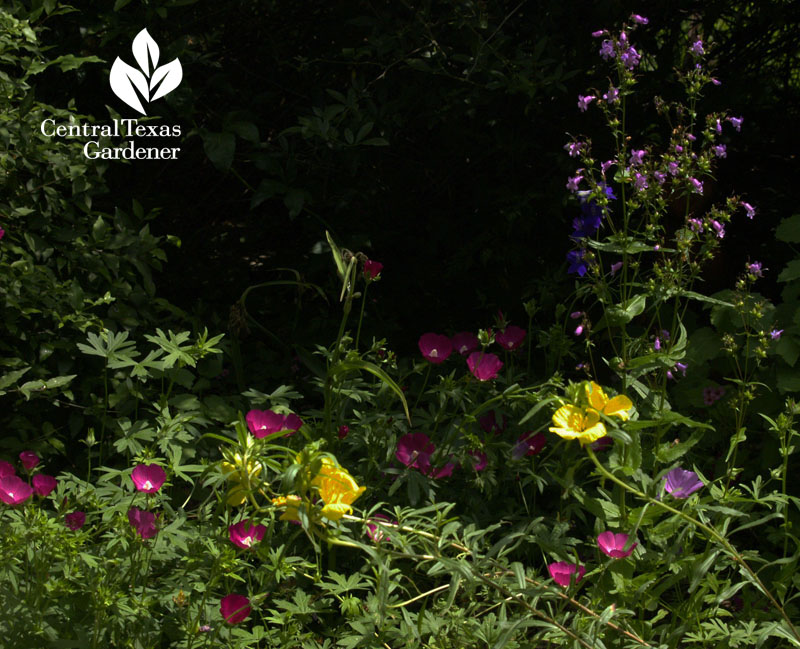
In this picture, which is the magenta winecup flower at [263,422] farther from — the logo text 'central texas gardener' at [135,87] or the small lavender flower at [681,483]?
the logo text 'central texas gardener' at [135,87]

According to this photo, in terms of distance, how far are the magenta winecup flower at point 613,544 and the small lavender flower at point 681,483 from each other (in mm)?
151

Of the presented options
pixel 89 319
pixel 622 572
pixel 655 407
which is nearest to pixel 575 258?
pixel 655 407

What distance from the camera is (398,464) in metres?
2.38

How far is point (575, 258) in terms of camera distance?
2.61 metres

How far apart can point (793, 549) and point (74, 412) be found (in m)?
2.12

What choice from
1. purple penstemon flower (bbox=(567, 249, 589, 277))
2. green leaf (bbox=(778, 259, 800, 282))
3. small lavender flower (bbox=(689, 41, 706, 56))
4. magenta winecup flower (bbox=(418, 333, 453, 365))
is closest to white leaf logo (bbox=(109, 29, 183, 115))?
magenta winecup flower (bbox=(418, 333, 453, 365))

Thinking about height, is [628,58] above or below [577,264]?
above

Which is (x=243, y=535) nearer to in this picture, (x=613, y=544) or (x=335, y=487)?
(x=335, y=487)

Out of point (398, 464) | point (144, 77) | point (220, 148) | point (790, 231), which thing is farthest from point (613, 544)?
point (144, 77)

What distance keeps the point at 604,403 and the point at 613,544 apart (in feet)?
1.32

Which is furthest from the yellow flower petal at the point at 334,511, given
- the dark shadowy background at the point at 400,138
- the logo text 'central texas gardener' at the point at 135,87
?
the logo text 'central texas gardener' at the point at 135,87

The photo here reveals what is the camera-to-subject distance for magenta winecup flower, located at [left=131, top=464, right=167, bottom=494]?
1.91 metres

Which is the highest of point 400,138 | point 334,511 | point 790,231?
point 400,138

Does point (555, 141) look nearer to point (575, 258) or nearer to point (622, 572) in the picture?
point (575, 258)
